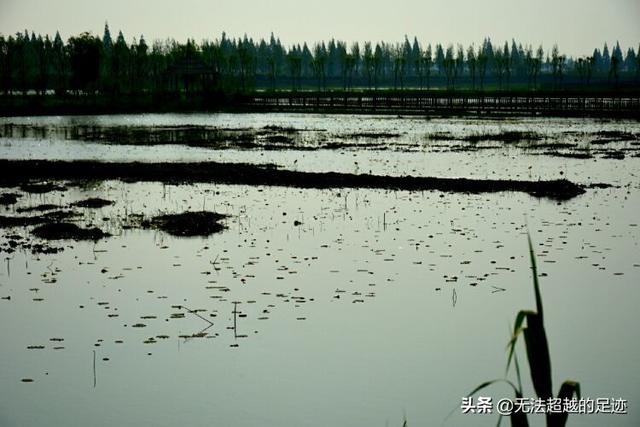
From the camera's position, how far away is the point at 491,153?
1636 inches

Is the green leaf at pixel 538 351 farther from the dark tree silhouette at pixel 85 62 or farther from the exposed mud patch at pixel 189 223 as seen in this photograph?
the dark tree silhouette at pixel 85 62

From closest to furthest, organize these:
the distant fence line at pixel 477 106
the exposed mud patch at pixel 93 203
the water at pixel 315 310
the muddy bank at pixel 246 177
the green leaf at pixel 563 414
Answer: the green leaf at pixel 563 414 < the water at pixel 315 310 < the exposed mud patch at pixel 93 203 < the muddy bank at pixel 246 177 < the distant fence line at pixel 477 106

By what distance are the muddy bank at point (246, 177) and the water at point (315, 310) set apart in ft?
7.11

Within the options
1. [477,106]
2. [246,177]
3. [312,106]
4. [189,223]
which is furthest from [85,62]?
[189,223]

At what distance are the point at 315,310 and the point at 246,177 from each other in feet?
60.9

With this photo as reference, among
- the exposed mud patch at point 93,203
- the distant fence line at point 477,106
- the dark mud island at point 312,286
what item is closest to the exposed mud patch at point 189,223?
the dark mud island at point 312,286

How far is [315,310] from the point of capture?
13812mm

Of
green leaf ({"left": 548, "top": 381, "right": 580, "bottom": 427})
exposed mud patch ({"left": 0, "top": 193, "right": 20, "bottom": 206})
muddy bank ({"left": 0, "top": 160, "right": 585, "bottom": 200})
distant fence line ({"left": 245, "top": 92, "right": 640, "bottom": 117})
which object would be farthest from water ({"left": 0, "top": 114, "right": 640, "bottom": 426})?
distant fence line ({"left": 245, "top": 92, "right": 640, "bottom": 117})

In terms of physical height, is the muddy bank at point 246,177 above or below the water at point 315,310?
above

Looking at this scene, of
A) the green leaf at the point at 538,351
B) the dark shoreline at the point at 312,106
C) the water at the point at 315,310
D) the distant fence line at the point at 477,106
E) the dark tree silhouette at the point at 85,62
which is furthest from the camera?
the dark tree silhouette at the point at 85,62

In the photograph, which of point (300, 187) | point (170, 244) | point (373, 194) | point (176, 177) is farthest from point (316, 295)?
point (176, 177)

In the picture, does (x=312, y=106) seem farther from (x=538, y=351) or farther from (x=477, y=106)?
(x=538, y=351)

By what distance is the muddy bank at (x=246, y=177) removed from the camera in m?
28.6

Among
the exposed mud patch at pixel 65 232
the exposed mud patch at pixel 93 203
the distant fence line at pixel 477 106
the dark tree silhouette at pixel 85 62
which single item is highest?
the dark tree silhouette at pixel 85 62
